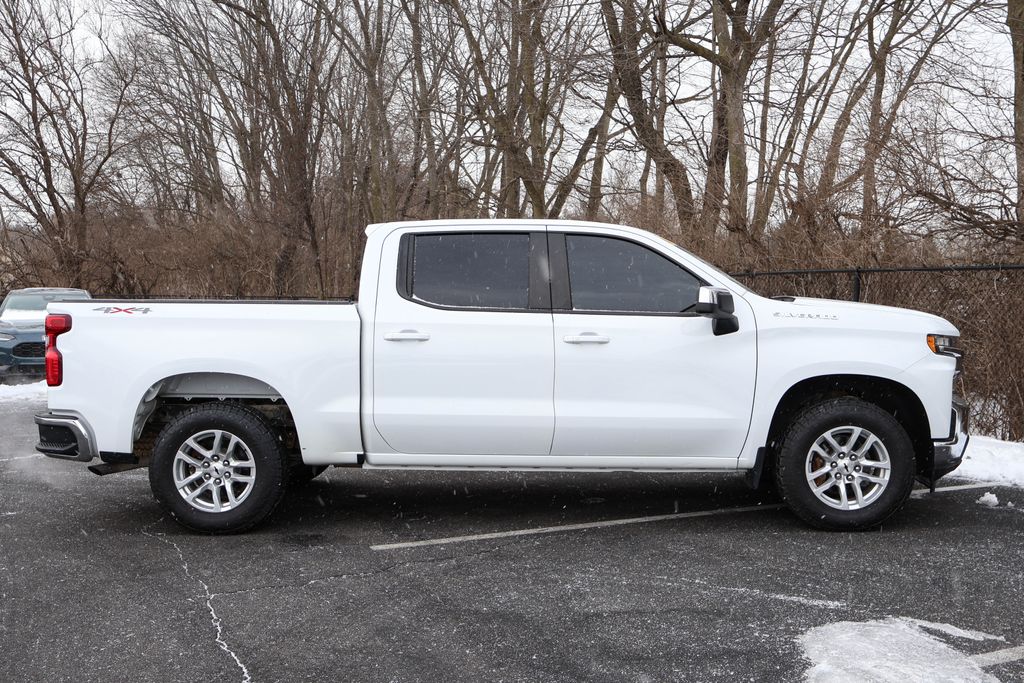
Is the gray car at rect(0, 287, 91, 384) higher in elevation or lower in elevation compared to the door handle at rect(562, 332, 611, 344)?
lower

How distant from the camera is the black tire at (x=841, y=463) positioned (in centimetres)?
570

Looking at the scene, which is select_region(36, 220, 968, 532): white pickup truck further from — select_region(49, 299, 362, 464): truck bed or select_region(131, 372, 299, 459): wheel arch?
select_region(131, 372, 299, 459): wheel arch

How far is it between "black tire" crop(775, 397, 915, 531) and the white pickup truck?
1 cm

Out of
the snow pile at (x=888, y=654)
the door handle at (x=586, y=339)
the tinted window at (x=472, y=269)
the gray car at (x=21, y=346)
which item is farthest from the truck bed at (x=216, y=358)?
the gray car at (x=21, y=346)

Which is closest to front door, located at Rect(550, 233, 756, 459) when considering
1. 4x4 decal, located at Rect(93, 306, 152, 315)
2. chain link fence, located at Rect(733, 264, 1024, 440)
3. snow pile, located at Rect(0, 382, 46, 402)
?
4x4 decal, located at Rect(93, 306, 152, 315)

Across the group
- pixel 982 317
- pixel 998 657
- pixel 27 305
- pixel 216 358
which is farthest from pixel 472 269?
pixel 27 305

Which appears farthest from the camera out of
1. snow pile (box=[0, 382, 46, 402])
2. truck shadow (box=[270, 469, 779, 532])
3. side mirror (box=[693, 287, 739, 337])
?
snow pile (box=[0, 382, 46, 402])

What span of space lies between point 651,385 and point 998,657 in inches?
96.7

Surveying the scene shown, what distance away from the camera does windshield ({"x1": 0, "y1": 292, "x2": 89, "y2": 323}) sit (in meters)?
16.3

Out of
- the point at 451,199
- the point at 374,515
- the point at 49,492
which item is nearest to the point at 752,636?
the point at 374,515

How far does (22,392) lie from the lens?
14359 mm

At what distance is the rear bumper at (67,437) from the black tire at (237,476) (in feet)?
1.37

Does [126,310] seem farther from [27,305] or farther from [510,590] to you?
[27,305]

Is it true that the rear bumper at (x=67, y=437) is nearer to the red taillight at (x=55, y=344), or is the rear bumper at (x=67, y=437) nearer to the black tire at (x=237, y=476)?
the red taillight at (x=55, y=344)
